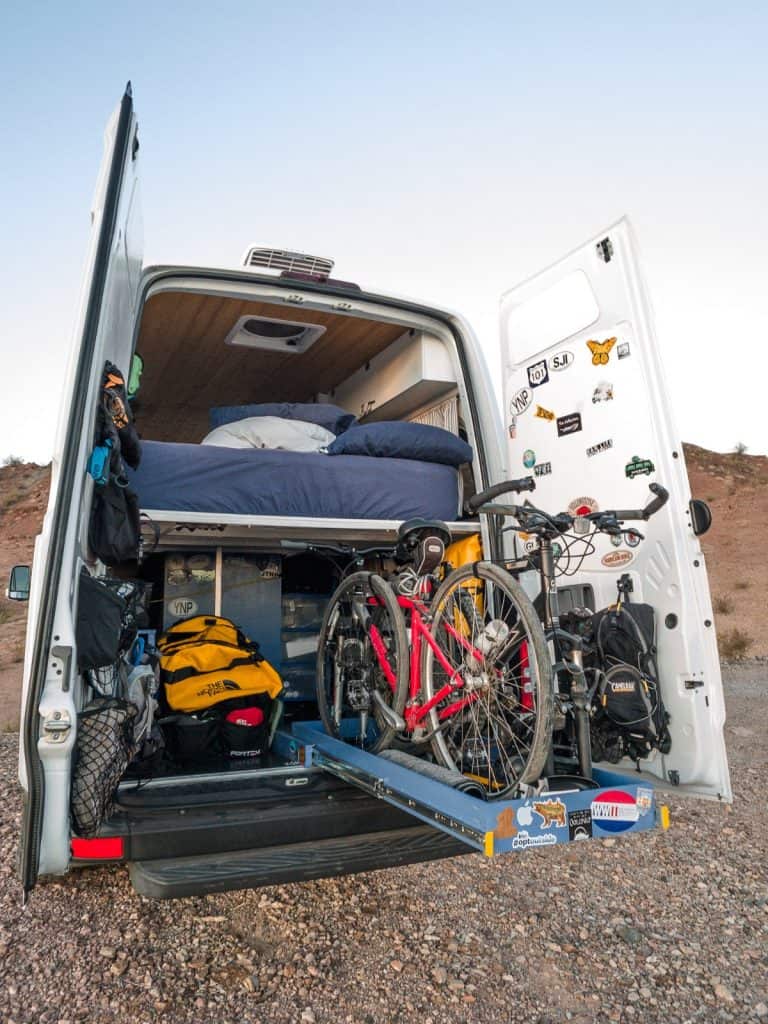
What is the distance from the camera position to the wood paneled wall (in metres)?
4.88

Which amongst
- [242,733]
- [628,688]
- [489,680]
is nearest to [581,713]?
[489,680]

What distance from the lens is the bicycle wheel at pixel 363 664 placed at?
3.11 metres

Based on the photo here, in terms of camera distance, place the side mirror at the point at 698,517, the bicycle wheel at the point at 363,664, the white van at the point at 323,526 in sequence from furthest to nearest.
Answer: the bicycle wheel at the point at 363,664 < the side mirror at the point at 698,517 < the white van at the point at 323,526

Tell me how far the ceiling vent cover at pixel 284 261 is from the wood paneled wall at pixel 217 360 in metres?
0.50

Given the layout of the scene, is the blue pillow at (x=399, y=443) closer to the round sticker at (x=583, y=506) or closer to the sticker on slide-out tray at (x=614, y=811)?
the round sticker at (x=583, y=506)

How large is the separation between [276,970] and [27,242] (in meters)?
5.21

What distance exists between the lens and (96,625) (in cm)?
247

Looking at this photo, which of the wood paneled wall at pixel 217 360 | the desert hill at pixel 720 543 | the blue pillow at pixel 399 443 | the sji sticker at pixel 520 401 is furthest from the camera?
the desert hill at pixel 720 543

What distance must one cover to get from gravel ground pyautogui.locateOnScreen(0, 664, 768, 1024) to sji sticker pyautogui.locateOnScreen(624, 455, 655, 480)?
6.19 feet

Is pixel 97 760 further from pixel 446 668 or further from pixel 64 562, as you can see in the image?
pixel 446 668

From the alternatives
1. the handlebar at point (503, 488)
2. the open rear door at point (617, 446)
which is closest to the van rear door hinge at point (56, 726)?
the handlebar at point (503, 488)

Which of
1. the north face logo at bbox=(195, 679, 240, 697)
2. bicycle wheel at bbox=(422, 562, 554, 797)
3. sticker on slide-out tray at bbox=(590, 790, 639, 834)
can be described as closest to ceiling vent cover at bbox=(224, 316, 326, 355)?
the north face logo at bbox=(195, 679, 240, 697)

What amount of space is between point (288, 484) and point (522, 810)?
210 cm


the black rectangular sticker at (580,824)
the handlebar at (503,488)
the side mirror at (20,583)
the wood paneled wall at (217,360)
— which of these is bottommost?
the black rectangular sticker at (580,824)
